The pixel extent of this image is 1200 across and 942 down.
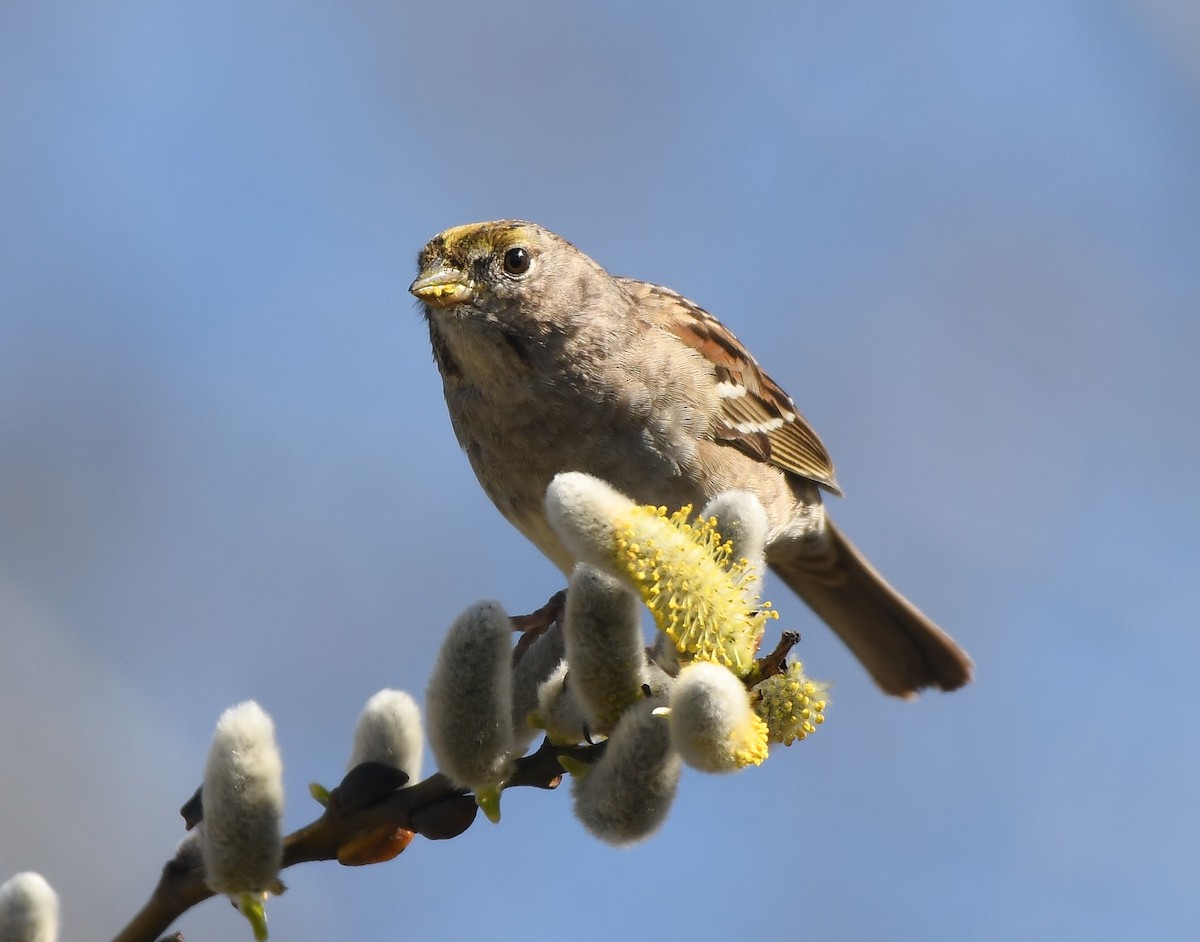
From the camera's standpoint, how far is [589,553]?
1.69m

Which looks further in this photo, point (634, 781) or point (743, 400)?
point (743, 400)

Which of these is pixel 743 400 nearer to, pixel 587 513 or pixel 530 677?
pixel 530 677

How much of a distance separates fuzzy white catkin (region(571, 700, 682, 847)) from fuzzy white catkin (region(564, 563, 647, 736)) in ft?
0.19

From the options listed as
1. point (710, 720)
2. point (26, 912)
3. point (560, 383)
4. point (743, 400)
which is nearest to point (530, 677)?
point (710, 720)

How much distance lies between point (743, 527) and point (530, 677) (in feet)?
1.31

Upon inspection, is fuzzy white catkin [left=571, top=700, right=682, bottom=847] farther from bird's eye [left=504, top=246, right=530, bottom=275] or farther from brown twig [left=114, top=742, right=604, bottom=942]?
bird's eye [left=504, top=246, right=530, bottom=275]

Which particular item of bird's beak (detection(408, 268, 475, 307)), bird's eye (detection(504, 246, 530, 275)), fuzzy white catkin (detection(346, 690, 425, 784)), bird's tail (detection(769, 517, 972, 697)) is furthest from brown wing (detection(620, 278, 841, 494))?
fuzzy white catkin (detection(346, 690, 425, 784))

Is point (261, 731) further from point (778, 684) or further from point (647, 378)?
point (647, 378)

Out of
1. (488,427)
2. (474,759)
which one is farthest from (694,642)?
(488,427)

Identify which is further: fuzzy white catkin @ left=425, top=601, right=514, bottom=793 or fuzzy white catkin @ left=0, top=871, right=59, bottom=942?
fuzzy white catkin @ left=425, top=601, right=514, bottom=793

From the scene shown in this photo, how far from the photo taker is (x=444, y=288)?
360 cm

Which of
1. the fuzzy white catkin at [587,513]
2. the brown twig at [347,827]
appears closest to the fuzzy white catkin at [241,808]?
the brown twig at [347,827]

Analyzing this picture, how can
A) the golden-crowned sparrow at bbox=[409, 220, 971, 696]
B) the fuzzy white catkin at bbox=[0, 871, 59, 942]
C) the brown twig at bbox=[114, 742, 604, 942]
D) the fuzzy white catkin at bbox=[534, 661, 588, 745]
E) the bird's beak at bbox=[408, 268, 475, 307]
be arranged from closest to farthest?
the fuzzy white catkin at bbox=[0, 871, 59, 942]
the brown twig at bbox=[114, 742, 604, 942]
the fuzzy white catkin at bbox=[534, 661, 588, 745]
the bird's beak at bbox=[408, 268, 475, 307]
the golden-crowned sparrow at bbox=[409, 220, 971, 696]

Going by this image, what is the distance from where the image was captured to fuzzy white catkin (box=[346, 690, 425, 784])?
1.78 metres
